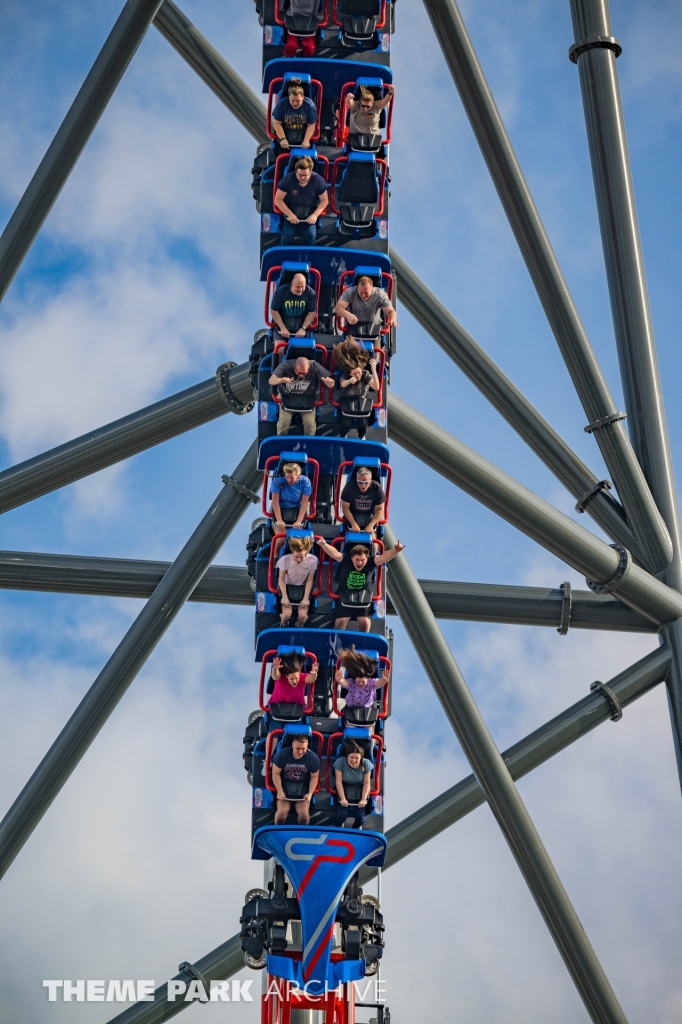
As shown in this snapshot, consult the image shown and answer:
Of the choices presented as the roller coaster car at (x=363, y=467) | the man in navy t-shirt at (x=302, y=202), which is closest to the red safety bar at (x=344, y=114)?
the man in navy t-shirt at (x=302, y=202)

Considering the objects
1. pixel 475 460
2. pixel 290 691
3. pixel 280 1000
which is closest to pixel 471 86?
pixel 475 460

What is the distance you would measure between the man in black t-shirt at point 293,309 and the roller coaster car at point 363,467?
1.16m

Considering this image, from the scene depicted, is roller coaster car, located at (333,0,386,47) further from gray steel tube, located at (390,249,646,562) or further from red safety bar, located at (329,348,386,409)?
red safety bar, located at (329,348,386,409)

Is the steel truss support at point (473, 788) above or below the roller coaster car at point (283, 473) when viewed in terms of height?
below

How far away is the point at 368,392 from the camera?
12.2 m

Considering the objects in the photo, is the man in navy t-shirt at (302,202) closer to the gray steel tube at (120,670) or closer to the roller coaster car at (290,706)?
the gray steel tube at (120,670)

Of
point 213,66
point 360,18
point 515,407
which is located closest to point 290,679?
point 515,407

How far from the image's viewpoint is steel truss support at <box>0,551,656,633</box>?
47.8ft

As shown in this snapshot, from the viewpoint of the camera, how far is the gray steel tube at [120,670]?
14.3 meters

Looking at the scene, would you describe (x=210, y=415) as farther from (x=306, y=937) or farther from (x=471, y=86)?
(x=306, y=937)

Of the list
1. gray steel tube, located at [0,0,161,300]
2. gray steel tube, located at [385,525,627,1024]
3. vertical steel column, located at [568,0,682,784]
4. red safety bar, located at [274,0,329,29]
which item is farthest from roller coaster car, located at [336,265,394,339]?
gray steel tube, located at [0,0,161,300]

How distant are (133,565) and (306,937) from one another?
16.1ft

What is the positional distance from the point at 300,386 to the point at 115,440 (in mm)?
2933

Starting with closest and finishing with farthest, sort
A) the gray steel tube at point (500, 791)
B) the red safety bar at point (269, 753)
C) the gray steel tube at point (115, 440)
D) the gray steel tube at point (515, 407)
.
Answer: the red safety bar at point (269, 753)
the gray steel tube at point (500, 791)
the gray steel tube at point (515, 407)
the gray steel tube at point (115, 440)
